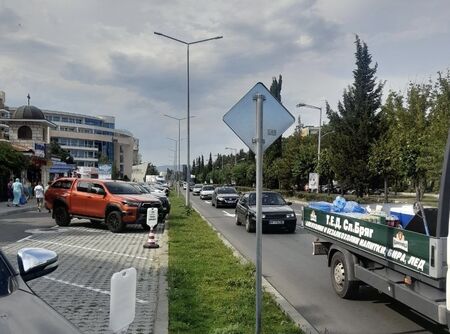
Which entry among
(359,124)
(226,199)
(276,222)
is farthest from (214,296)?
(359,124)

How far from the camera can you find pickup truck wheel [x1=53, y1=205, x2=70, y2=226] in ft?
64.7

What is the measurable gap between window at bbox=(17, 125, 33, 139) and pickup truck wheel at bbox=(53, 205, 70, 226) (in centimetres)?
3816

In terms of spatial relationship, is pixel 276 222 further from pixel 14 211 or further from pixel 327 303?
pixel 14 211

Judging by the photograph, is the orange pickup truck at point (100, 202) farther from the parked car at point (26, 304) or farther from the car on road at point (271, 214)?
the parked car at point (26, 304)

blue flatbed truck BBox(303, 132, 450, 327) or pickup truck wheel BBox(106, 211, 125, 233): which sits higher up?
blue flatbed truck BBox(303, 132, 450, 327)

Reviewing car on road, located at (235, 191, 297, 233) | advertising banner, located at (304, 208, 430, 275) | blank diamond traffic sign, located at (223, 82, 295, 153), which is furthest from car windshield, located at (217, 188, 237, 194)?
blank diamond traffic sign, located at (223, 82, 295, 153)

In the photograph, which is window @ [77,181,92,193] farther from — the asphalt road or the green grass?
the asphalt road

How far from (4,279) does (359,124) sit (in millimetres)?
38537

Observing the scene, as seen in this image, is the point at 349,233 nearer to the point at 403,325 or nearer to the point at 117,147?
the point at 403,325

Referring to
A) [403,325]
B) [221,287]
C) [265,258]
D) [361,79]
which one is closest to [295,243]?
[265,258]

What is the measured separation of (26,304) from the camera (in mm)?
2658

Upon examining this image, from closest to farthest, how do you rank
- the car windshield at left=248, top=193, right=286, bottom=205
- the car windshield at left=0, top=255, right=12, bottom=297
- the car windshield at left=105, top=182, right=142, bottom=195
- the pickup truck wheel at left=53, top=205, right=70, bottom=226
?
1. the car windshield at left=0, top=255, right=12, bottom=297
2. the car windshield at left=105, top=182, right=142, bottom=195
3. the car windshield at left=248, top=193, right=286, bottom=205
4. the pickup truck wheel at left=53, top=205, right=70, bottom=226

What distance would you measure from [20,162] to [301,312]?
34.8 metres

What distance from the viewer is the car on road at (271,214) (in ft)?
58.5
